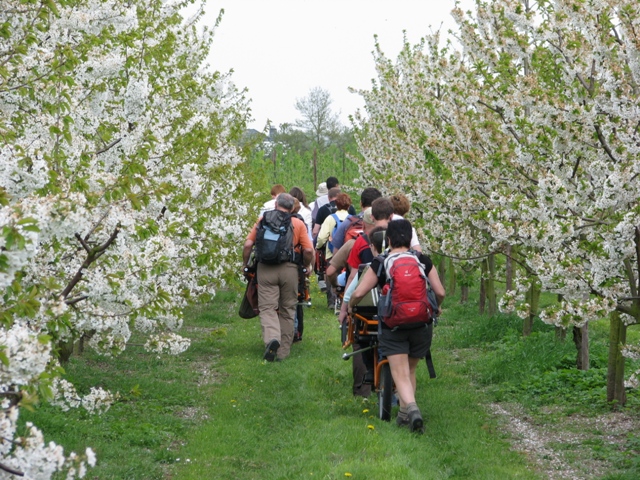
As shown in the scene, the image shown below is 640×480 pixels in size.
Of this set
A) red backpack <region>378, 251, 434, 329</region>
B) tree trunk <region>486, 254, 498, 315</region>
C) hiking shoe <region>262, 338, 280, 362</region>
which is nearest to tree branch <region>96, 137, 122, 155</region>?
red backpack <region>378, 251, 434, 329</region>

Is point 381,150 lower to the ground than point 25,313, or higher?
higher

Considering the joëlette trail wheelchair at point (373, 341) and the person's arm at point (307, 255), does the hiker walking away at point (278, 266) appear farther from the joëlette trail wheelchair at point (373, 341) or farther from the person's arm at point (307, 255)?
Answer: the joëlette trail wheelchair at point (373, 341)

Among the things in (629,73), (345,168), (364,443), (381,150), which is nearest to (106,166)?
(364,443)

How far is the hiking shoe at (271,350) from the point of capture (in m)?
11.1

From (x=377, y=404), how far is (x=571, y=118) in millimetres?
3363

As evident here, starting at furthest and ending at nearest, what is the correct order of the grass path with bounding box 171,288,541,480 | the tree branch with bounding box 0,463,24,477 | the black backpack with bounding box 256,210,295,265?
1. the black backpack with bounding box 256,210,295,265
2. the grass path with bounding box 171,288,541,480
3. the tree branch with bounding box 0,463,24,477

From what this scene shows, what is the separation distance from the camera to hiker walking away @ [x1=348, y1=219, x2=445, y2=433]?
7.56m

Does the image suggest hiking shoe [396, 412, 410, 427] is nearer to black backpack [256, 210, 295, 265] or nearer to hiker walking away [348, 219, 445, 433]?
hiker walking away [348, 219, 445, 433]

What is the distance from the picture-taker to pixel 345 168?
172 feet

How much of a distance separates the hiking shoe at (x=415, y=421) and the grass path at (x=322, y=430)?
0.07m

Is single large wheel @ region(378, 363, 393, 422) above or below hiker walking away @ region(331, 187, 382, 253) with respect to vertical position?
below

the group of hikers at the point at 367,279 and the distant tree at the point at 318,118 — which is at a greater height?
the distant tree at the point at 318,118

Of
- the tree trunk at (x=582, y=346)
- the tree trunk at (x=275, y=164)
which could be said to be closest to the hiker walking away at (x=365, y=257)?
the tree trunk at (x=582, y=346)

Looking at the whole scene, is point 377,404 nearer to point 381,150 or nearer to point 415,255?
point 415,255
